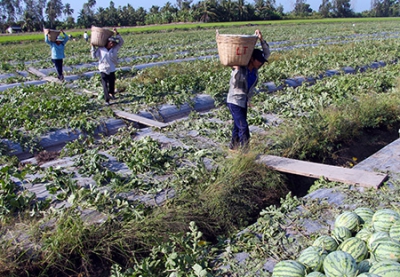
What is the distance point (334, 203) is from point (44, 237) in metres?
3.48

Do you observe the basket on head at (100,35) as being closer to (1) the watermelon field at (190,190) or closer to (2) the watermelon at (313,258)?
(1) the watermelon field at (190,190)

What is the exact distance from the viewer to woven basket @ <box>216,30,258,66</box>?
17.8ft

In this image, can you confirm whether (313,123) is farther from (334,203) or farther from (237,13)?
(237,13)

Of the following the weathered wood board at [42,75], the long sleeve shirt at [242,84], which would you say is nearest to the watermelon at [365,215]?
the long sleeve shirt at [242,84]

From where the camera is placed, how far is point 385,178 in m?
5.06

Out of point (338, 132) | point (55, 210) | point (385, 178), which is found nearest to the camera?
point (55, 210)

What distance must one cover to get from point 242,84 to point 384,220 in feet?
10.8

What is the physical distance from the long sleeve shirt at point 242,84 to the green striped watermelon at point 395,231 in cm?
331

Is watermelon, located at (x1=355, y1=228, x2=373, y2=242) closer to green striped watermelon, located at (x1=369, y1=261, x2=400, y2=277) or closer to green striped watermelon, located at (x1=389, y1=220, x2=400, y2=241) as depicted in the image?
green striped watermelon, located at (x1=389, y1=220, x2=400, y2=241)

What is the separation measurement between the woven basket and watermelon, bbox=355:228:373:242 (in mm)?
3143

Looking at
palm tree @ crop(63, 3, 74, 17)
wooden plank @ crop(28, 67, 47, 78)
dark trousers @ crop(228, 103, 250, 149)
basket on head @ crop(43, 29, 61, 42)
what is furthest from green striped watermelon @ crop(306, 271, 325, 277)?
palm tree @ crop(63, 3, 74, 17)

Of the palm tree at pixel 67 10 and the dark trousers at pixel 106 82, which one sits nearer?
the dark trousers at pixel 106 82

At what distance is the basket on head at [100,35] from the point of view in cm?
911

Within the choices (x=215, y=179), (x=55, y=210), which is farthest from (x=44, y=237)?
(x=215, y=179)
